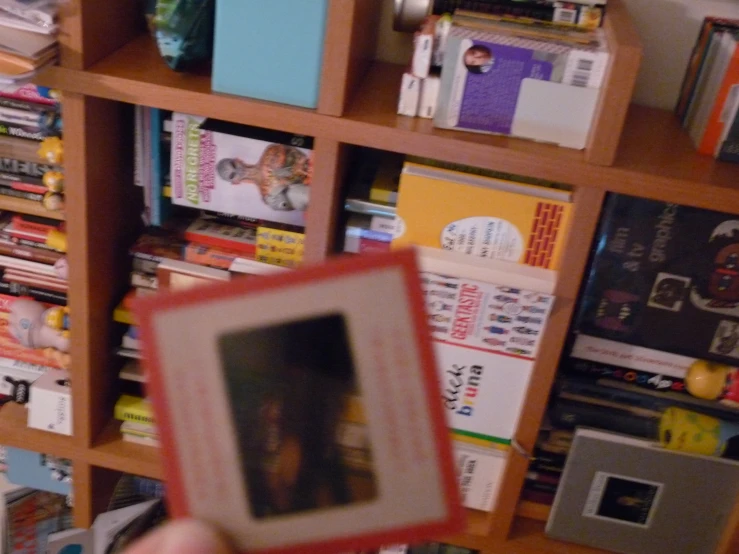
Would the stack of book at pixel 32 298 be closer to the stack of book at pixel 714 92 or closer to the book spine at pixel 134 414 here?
the book spine at pixel 134 414

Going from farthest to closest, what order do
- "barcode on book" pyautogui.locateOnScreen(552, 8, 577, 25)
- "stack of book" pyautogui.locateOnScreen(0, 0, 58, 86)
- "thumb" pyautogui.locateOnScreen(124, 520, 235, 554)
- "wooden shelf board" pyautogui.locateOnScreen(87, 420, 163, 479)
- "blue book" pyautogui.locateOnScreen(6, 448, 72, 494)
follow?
"blue book" pyautogui.locateOnScreen(6, 448, 72, 494)
"wooden shelf board" pyautogui.locateOnScreen(87, 420, 163, 479)
"barcode on book" pyautogui.locateOnScreen(552, 8, 577, 25)
"stack of book" pyautogui.locateOnScreen(0, 0, 58, 86)
"thumb" pyautogui.locateOnScreen(124, 520, 235, 554)

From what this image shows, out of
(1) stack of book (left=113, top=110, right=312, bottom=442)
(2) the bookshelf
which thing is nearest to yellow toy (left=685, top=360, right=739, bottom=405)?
(2) the bookshelf

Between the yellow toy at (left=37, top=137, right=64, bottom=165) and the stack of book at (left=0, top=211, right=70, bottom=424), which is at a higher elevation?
the yellow toy at (left=37, top=137, right=64, bottom=165)

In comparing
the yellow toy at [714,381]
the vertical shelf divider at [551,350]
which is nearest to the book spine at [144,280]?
the vertical shelf divider at [551,350]

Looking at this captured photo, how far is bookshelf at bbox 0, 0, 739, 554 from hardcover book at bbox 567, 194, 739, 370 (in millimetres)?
41

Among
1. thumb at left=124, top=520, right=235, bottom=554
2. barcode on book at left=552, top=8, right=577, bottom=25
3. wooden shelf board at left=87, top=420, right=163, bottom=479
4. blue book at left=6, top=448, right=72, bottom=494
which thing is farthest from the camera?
blue book at left=6, top=448, right=72, bottom=494

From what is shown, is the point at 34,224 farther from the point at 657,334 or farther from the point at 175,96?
the point at 657,334

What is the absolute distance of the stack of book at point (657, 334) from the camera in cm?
88

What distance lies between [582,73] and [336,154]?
0.97 feet

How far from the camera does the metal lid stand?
39.5 inches

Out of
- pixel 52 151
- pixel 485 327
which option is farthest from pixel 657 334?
pixel 52 151

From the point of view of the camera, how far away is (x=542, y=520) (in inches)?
44.6

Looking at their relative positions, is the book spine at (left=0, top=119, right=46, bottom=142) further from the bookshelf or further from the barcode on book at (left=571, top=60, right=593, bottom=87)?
the barcode on book at (left=571, top=60, right=593, bottom=87)

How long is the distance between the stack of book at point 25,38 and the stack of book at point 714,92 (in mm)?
801
